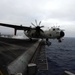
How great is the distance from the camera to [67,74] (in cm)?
1062

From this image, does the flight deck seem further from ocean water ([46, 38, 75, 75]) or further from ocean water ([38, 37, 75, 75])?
ocean water ([46, 38, 75, 75])

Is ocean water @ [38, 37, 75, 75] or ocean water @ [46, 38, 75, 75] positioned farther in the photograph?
ocean water @ [46, 38, 75, 75]

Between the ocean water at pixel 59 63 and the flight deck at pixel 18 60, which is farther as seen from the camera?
the ocean water at pixel 59 63

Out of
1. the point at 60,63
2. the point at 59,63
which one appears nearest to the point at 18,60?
the point at 59,63

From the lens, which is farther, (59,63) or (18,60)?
(59,63)

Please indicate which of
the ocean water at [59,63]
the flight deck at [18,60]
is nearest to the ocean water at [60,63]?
the ocean water at [59,63]

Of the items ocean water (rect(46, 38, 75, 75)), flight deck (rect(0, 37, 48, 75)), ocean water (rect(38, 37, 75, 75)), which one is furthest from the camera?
ocean water (rect(46, 38, 75, 75))

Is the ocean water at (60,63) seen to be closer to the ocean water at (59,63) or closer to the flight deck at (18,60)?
the ocean water at (59,63)

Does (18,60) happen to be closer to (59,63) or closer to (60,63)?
(59,63)

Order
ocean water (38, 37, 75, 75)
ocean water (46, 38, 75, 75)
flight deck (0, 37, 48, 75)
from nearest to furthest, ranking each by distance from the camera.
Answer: flight deck (0, 37, 48, 75) < ocean water (38, 37, 75, 75) < ocean water (46, 38, 75, 75)

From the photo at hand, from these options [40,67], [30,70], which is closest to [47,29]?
[40,67]

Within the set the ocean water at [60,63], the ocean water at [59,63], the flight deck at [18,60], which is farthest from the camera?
the ocean water at [60,63]

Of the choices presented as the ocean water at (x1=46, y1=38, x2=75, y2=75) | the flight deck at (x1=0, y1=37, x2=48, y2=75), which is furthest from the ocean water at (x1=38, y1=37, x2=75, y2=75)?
the flight deck at (x1=0, y1=37, x2=48, y2=75)

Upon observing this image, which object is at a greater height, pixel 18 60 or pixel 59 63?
pixel 18 60
